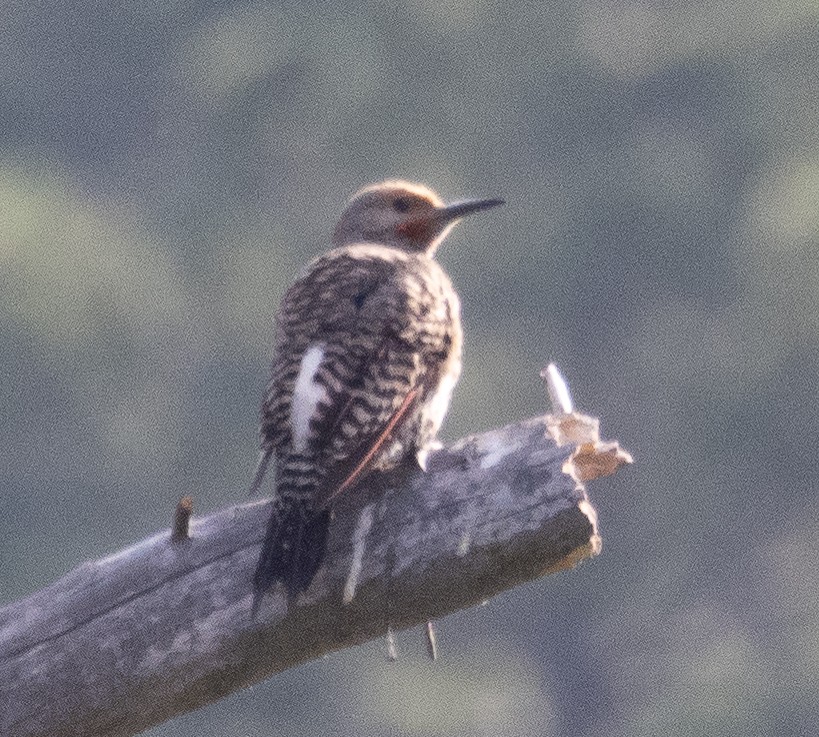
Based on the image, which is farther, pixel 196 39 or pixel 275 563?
pixel 196 39

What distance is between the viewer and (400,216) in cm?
746

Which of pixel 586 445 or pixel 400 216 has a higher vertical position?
pixel 400 216

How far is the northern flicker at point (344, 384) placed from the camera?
5.20 meters

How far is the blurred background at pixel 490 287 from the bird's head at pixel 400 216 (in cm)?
1658

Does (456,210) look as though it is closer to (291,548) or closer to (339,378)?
(339,378)

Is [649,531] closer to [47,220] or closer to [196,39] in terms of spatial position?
[47,220]

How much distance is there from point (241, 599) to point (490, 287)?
25595 millimetres

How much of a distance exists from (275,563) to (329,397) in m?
0.65

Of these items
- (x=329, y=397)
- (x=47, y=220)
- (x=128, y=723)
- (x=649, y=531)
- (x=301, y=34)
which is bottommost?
(x=128, y=723)

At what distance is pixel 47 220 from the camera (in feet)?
97.6

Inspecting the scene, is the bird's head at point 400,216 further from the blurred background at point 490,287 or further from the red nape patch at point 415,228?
the blurred background at point 490,287

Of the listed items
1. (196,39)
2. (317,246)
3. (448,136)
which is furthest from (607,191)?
(196,39)

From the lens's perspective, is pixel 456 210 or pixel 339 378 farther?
pixel 456 210

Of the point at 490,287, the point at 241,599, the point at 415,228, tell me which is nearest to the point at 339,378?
the point at 241,599
